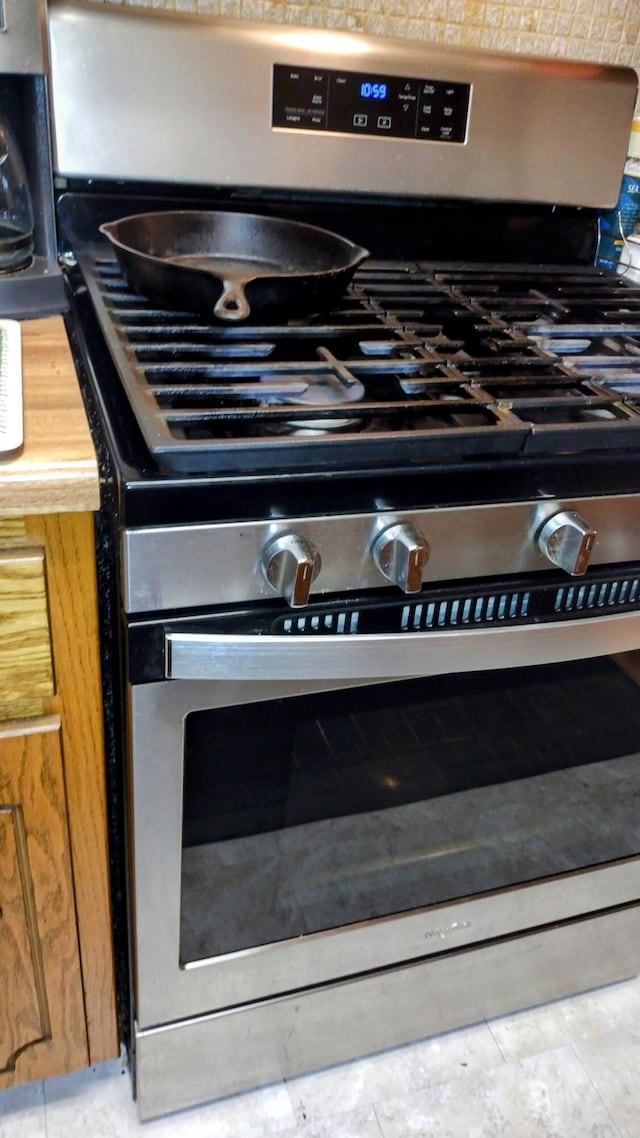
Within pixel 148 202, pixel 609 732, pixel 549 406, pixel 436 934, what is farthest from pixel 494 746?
pixel 148 202

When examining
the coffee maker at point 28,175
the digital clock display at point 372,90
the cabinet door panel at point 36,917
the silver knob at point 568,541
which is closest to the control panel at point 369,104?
the digital clock display at point 372,90

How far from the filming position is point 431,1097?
1.09 m

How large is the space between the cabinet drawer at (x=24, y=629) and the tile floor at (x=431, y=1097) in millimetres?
620

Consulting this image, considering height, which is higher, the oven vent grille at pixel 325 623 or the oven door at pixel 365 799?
the oven vent grille at pixel 325 623

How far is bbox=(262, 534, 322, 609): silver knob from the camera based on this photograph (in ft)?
2.16

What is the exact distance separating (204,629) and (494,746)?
0.39 metres

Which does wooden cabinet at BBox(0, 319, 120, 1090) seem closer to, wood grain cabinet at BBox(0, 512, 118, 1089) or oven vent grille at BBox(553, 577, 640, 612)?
wood grain cabinet at BBox(0, 512, 118, 1089)

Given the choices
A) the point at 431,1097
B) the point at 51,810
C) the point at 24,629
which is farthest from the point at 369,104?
the point at 431,1097

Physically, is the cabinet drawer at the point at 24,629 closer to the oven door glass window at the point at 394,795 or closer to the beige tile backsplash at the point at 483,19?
the oven door glass window at the point at 394,795

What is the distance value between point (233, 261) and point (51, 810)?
0.63 metres

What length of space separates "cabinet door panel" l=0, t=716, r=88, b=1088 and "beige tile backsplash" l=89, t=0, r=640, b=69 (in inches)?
35.2

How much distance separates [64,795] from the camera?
79 cm

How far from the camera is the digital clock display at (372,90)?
1056mm

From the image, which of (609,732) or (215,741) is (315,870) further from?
(609,732)
